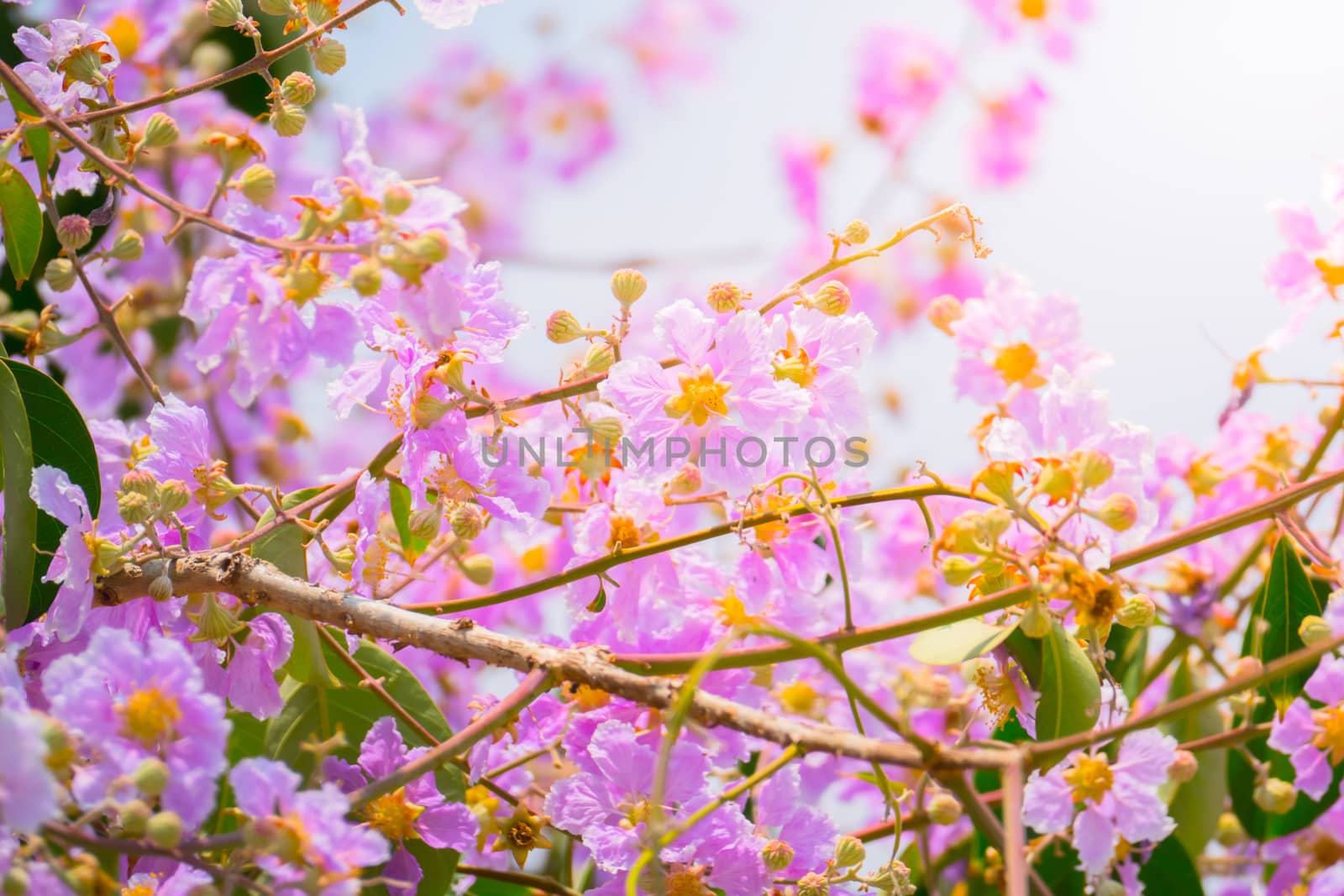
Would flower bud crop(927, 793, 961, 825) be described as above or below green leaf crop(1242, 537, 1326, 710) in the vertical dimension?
below

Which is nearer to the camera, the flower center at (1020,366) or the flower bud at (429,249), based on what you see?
the flower bud at (429,249)

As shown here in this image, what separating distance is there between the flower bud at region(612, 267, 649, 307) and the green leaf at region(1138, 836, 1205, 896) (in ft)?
1.93

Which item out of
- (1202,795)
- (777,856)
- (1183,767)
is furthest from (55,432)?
(1202,795)

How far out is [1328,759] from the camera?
0.84 m

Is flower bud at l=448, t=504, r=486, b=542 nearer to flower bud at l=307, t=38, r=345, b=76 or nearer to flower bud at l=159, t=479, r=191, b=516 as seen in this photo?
flower bud at l=159, t=479, r=191, b=516

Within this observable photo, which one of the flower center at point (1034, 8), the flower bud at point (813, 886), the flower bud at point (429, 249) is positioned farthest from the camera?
the flower center at point (1034, 8)

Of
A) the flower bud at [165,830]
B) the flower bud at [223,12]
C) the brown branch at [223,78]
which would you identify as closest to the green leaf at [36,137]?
the brown branch at [223,78]

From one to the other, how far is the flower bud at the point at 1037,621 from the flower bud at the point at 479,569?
1.03ft

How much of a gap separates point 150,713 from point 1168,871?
0.75 meters

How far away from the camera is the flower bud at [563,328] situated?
74 cm

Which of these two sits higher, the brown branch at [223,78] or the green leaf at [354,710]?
the brown branch at [223,78]

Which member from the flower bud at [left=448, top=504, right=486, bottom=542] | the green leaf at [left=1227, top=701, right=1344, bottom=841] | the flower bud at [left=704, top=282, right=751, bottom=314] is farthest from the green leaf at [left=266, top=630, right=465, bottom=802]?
the green leaf at [left=1227, top=701, right=1344, bottom=841]

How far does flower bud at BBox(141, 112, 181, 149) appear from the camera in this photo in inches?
27.2

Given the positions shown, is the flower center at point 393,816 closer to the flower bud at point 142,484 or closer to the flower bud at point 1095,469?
the flower bud at point 142,484
